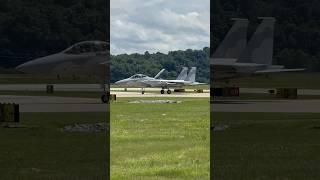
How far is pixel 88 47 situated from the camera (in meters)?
5.28

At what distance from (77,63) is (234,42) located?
67.1 inches

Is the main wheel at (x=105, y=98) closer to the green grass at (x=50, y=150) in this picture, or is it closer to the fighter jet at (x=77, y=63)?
the fighter jet at (x=77, y=63)

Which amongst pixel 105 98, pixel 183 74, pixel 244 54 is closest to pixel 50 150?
pixel 105 98

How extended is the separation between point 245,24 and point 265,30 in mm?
227

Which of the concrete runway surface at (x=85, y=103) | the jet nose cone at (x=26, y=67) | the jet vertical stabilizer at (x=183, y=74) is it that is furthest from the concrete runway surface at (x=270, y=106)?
the jet vertical stabilizer at (x=183, y=74)

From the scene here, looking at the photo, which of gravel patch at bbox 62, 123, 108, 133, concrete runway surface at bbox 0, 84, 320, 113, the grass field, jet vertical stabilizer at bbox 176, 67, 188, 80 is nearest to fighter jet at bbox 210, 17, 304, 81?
concrete runway surface at bbox 0, 84, 320, 113

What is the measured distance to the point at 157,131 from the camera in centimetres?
1067

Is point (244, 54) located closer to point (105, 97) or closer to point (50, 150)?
point (105, 97)

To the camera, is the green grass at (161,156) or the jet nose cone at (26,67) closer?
the jet nose cone at (26,67)

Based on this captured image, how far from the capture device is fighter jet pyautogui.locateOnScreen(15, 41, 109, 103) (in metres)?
5.27

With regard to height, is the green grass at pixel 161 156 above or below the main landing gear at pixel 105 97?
below

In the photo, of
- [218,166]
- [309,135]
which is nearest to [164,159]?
[218,166]

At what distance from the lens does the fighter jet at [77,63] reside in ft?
17.3

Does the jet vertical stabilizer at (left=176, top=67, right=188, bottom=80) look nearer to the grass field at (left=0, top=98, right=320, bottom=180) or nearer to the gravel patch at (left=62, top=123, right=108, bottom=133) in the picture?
the grass field at (left=0, top=98, right=320, bottom=180)
